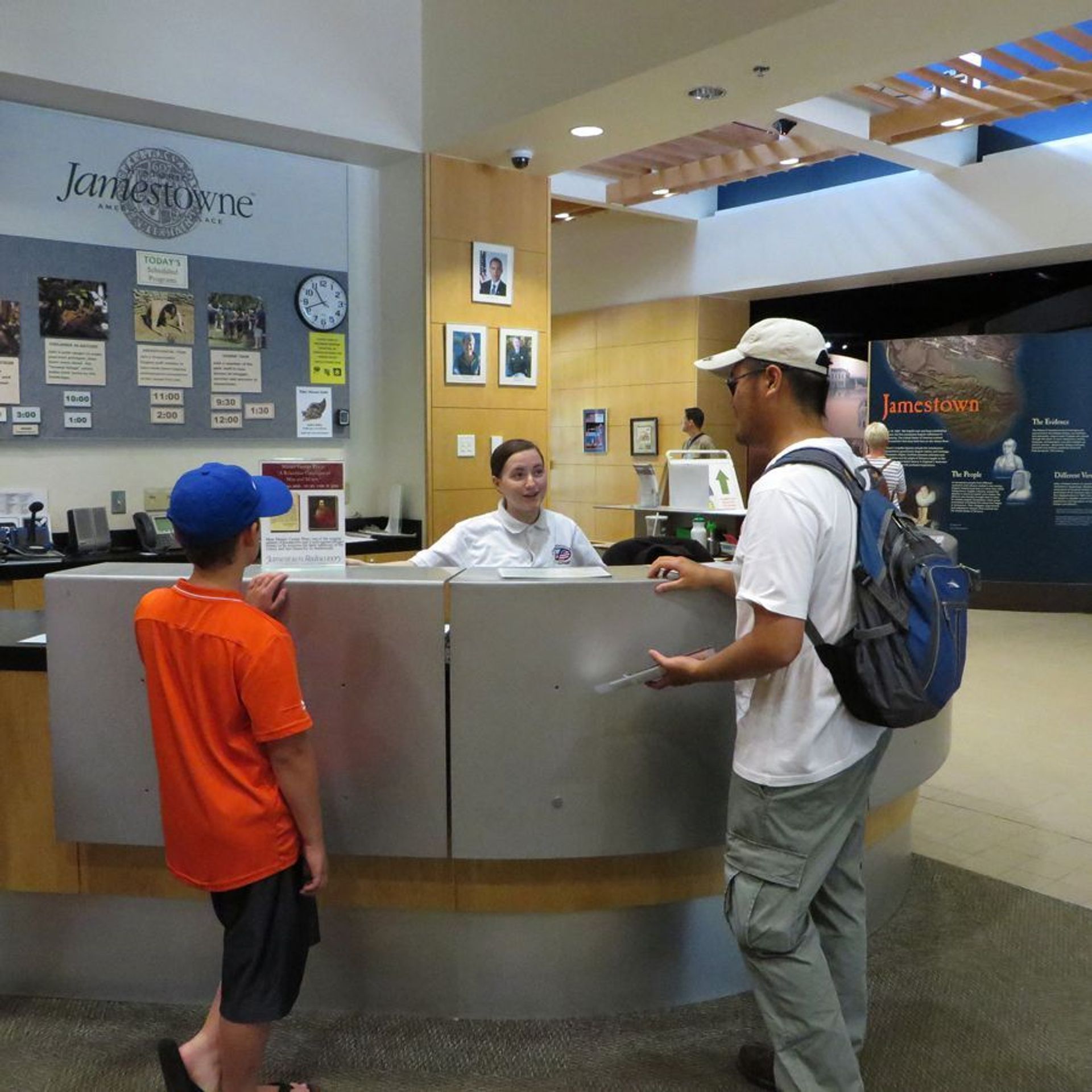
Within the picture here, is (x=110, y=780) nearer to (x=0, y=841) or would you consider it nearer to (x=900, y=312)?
(x=0, y=841)

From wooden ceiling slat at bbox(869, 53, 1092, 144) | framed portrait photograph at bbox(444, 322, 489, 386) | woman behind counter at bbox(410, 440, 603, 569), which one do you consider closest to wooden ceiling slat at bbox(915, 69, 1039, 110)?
wooden ceiling slat at bbox(869, 53, 1092, 144)

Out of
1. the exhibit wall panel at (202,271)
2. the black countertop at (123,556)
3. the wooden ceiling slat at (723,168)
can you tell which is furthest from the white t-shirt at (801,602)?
the wooden ceiling slat at (723,168)

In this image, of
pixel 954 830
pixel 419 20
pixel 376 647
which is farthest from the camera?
pixel 419 20

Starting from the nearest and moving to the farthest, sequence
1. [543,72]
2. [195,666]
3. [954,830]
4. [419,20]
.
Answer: [195,666], [954,830], [543,72], [419,20]

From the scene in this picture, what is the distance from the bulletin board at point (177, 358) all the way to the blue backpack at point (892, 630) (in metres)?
4.07

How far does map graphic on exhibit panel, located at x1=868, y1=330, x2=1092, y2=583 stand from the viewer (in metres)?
8.12

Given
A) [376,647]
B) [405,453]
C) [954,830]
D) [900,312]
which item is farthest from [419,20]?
[900,312]

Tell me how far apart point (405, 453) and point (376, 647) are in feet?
12.1

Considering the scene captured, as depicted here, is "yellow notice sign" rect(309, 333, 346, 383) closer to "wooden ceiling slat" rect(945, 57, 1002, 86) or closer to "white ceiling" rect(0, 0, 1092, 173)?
"white ceiling" rect(0, 0, 1092, 173)

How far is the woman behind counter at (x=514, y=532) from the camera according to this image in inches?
128

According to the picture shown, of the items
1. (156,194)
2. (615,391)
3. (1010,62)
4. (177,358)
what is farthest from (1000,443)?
(156,194)

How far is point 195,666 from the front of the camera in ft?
5.81

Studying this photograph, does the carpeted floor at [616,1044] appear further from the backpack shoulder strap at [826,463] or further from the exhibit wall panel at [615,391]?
the exhibit wall panel at [615,391]

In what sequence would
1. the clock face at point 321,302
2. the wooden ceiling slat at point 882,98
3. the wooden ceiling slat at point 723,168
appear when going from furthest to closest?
the wooden ceiling slat at point 723,168, the wooden ceiling slat at point 882,98, the clock face at point 321,302
